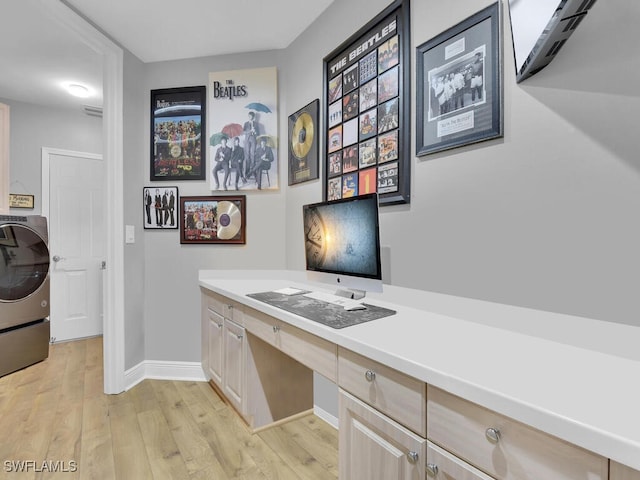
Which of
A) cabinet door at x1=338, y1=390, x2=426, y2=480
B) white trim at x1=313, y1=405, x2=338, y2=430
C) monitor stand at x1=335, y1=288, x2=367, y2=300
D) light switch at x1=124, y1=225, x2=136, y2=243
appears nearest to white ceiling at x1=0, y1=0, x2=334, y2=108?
light switch at x1=124, y1=225, x2=136, y2=243

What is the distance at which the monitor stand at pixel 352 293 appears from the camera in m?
1.62

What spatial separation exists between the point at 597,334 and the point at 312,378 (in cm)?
164

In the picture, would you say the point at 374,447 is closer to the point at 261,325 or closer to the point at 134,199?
the point at 261,325

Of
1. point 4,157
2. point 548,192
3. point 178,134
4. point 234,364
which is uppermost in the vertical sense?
point 178,134

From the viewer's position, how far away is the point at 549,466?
2.04 feet

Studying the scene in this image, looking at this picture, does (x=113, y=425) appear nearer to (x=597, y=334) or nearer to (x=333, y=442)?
(x=333, y=442)

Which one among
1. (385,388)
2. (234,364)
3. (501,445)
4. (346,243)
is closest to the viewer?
(501,445)

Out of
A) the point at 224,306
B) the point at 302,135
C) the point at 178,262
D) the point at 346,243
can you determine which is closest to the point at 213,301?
the point at 224,306

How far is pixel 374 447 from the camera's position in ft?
3.35

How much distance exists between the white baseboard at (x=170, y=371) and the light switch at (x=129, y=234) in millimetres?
1008

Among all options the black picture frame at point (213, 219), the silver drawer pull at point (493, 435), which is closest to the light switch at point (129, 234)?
the black picture frame at point (213, 219)

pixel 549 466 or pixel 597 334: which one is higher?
pixel 597 334

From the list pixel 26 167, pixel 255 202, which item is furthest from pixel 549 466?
pixel 26 167

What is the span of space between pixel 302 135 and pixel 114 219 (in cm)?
151
